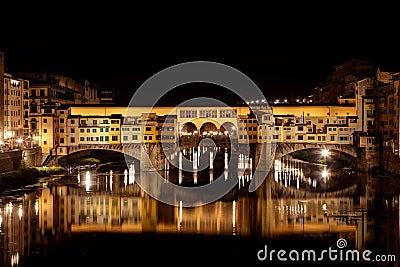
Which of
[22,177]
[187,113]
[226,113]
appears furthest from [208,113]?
[22,177]

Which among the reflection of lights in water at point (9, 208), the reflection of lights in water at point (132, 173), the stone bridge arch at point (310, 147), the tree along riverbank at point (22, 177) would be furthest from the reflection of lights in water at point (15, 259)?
the stone bridge arch at point (310, 147)

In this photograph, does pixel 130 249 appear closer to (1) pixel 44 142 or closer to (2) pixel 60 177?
(2) pixel 60 177

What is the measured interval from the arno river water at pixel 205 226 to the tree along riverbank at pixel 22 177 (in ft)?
2.40

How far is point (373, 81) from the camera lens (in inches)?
1257

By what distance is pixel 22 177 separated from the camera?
2514 centimetres

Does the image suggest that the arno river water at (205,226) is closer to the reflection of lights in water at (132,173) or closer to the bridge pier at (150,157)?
the reflection of lights in water at (132,173)

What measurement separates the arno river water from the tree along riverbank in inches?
28.8

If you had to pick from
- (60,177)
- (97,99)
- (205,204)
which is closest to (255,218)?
(205,204)

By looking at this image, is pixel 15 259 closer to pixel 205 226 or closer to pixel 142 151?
pixel 205 226

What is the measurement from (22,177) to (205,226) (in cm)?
1107

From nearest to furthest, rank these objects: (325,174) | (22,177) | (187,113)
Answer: (22,177) → (325,174) → (187,113)

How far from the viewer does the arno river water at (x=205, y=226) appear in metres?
13.9

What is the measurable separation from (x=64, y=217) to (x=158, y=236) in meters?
3.89

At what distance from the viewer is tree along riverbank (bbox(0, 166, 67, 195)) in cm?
2342
